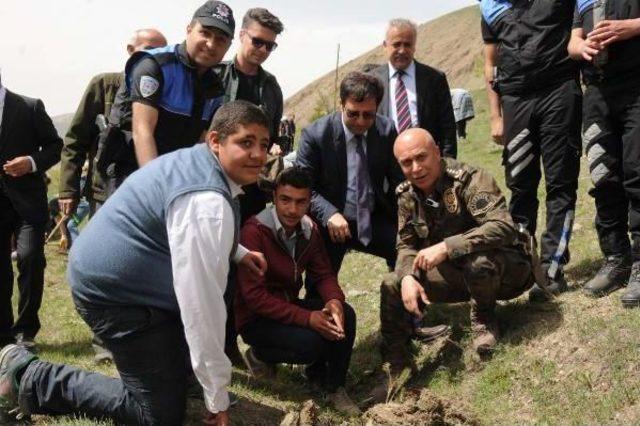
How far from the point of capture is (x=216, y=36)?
15.6 feet

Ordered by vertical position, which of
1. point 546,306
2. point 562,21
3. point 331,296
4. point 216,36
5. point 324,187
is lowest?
point 546,306

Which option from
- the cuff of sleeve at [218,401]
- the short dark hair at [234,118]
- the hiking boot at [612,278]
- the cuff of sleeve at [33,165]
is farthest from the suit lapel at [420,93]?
the cuff of sleeve at [33,165]

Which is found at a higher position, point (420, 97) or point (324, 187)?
point (420, 97)

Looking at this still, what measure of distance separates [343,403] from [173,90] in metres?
2.46

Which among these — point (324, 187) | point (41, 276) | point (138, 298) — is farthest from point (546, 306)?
point (41, 276)

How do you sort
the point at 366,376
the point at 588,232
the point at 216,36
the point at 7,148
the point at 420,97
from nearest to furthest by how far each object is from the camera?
1. the point at 216,36
2. the point at 366,376
3. the point at 420,97
4. the point at 7,148
5. the point at 588,232

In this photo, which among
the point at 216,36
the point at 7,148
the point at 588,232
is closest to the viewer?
the point at 216,36

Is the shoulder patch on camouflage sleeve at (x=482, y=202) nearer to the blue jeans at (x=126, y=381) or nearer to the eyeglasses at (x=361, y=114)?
the eyeglasses at (x=361, y=114)

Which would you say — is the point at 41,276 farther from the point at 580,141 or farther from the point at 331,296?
the point at 580,141

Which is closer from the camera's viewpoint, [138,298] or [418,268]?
[138,298]

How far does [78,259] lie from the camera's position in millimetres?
3795

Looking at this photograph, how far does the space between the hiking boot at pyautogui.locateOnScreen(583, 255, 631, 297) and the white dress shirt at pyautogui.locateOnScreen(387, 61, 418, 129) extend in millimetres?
1908

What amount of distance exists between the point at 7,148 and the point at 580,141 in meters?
4.95

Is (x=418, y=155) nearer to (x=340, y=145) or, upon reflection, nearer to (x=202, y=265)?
(x=340, y=145)
